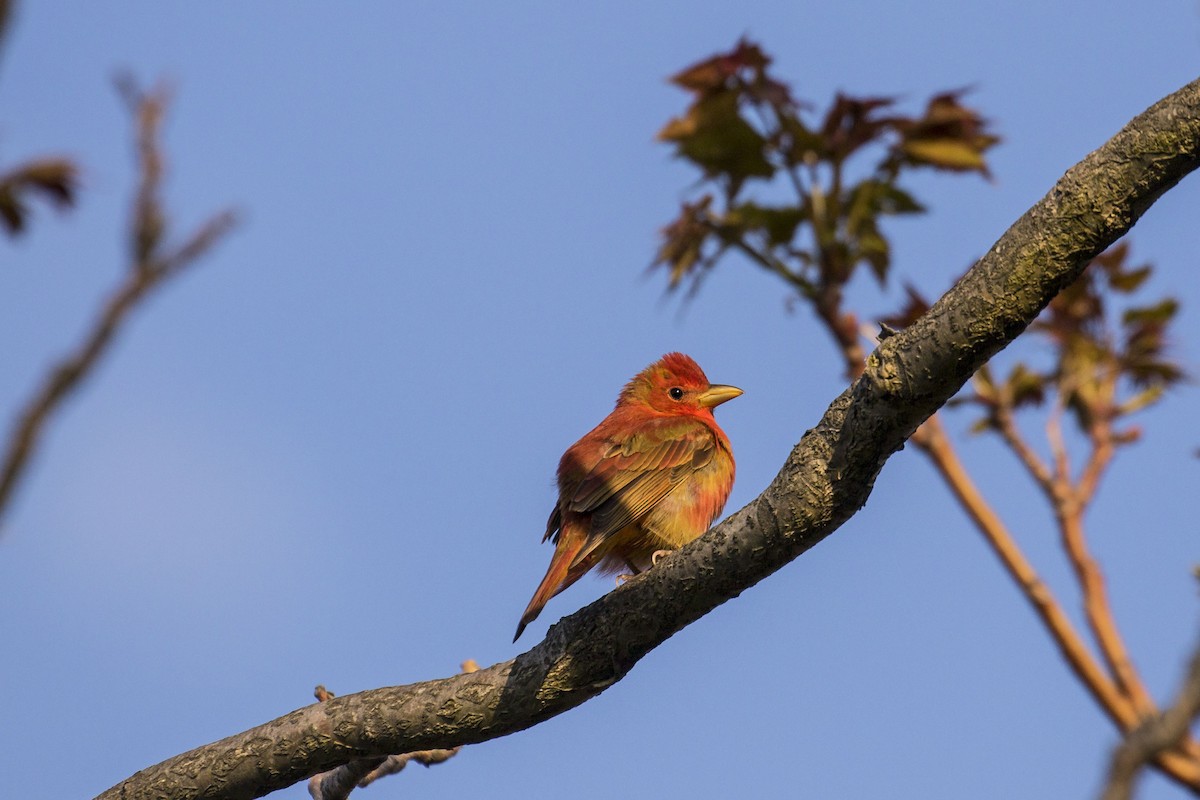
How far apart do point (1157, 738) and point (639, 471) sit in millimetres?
5262

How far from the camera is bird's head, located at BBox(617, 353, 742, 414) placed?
7.93m

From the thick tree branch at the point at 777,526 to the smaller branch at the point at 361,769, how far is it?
0.18m

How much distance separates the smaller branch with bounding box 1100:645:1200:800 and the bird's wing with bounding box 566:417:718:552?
15.8ft

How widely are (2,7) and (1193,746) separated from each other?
4.55 meters

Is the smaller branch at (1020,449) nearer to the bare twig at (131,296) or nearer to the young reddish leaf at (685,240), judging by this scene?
the young reddish leaf at (685,240)

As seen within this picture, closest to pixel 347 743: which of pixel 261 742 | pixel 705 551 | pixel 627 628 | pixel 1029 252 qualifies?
pixel 261 742

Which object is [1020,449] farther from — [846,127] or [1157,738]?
[1157,738]

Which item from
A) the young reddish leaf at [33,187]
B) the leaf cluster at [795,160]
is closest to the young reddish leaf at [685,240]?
the leaf cluster at [795,160]

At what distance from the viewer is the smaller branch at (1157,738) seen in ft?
4.42

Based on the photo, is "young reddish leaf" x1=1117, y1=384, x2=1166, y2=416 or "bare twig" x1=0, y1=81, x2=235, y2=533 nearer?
"bare twig" x1=0, y1=81, x2=235, y2=533

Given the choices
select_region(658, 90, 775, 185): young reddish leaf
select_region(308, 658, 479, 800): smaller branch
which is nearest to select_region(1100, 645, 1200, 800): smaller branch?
select_region(308, 658, 479, 800): smaller branch

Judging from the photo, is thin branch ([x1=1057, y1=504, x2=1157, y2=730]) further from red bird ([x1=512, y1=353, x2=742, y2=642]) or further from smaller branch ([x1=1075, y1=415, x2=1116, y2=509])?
red bird ([x1=512, y1=353, x2=742, y2=642])

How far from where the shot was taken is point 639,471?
6609 mm

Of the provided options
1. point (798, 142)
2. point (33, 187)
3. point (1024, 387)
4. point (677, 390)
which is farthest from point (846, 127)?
point (33, 187)
